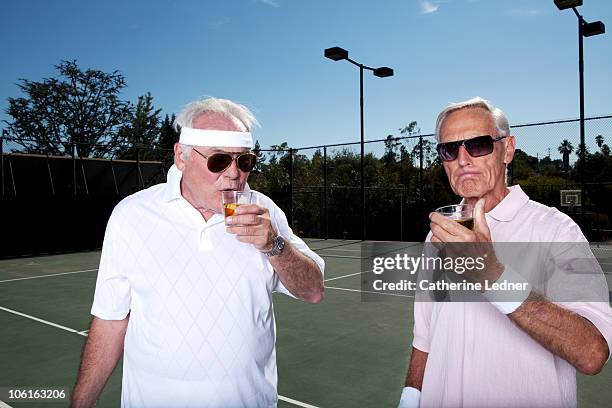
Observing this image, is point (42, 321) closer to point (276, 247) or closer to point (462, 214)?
point (276, 247)

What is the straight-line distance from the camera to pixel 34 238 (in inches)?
676

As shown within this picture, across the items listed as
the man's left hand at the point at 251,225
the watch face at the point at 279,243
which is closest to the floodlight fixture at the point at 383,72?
the watch face at the point at 279,243

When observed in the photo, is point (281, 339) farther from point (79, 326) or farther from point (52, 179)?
point (52, 179)

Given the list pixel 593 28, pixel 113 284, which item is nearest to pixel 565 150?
pixel 593 28

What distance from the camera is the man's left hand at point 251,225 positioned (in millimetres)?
1951

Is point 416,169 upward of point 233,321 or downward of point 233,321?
upward

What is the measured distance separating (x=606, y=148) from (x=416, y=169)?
22.7 ft

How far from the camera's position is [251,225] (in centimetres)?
196

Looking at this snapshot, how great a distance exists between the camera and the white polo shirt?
2.09 meters

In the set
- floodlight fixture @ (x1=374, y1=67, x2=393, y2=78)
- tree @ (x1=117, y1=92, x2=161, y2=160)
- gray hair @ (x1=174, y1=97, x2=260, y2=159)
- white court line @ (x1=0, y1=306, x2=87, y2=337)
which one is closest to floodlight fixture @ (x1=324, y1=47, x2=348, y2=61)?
floodlight fixture @ (x1=374, y1=67, x2=393, y2=78)

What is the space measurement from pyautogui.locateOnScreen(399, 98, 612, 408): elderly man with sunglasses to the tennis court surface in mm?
2448

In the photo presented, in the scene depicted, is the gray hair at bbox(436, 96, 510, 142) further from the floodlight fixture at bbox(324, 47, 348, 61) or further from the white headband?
the floodlight fixture at bbox(324, 47, 348, 61)

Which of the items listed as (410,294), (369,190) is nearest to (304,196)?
(369,190)

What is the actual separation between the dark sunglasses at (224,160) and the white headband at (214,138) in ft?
0.16
